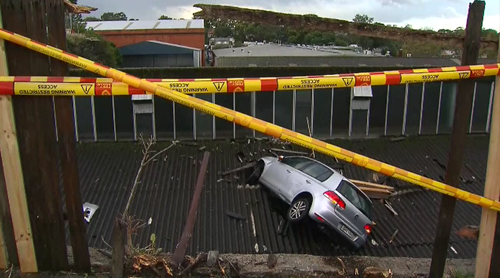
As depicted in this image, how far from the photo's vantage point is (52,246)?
2883mm

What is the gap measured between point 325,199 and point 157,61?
26280 millimetres

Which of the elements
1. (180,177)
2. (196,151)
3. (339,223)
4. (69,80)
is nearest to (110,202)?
(180,177)

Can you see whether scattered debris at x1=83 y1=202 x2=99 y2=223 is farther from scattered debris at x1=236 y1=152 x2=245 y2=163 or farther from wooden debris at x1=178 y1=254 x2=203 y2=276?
wooden debris at x1=178 y1=254 x2=203 y2=276

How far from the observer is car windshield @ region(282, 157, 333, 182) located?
390 inches

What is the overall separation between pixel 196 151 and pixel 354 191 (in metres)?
6.88

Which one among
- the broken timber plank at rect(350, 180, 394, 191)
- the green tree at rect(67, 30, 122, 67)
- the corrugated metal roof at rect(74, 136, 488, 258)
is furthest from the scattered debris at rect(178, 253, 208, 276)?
the green tree at rect(67, 30, 122, 67)

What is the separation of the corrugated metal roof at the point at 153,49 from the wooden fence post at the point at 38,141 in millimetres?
30170

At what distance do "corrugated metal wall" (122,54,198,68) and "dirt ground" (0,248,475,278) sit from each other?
1185 inches

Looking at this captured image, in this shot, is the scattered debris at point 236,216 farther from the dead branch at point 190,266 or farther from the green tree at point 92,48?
the green tree at point 92,48

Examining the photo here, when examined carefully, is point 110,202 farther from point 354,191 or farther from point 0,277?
point 0,277

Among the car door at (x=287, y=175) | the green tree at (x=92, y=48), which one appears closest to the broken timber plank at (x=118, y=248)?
the car door at (x=287, y=175)

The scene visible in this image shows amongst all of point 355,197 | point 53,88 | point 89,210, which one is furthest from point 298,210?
point 53,88

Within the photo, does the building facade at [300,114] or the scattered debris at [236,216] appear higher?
the building facade at [300,114]

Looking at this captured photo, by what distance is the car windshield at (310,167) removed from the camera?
9894mm
